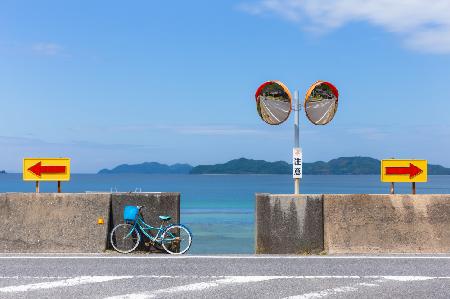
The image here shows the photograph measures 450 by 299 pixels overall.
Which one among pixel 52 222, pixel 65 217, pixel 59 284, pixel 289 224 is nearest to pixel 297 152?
pixel 289 224

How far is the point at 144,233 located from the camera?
11500 millimetres

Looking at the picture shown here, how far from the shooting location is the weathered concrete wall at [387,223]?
→ 11.2m

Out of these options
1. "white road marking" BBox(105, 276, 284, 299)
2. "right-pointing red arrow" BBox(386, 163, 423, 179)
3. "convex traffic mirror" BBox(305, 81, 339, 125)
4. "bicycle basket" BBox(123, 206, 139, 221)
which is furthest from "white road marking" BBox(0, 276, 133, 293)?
"right-pointing red arrow" BBox(386, 163, 423, 179)

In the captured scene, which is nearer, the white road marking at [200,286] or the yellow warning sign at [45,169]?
the white road marking at [200,286]

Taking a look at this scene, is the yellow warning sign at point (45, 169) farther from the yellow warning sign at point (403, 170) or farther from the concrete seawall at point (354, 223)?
the yellow warning sign at point (403, 170)

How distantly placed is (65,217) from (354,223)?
5.14 m

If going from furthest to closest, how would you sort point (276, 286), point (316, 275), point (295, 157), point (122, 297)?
point (295, 157), point (316, 275), point (276, 286), point (122, 297)

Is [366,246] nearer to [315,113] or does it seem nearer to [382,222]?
[382,222]

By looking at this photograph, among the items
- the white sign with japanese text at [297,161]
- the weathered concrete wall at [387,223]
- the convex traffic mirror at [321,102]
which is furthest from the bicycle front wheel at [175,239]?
the convex traffic mirror at [321,102]

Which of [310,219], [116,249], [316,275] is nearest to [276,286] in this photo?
[316,275]

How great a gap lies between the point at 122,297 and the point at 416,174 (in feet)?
21.6

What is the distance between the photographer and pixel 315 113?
41.0 ft

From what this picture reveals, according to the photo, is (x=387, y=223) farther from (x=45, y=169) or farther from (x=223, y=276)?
(x=45, y=169)

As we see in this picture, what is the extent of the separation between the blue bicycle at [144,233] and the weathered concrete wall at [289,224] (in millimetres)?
1393
